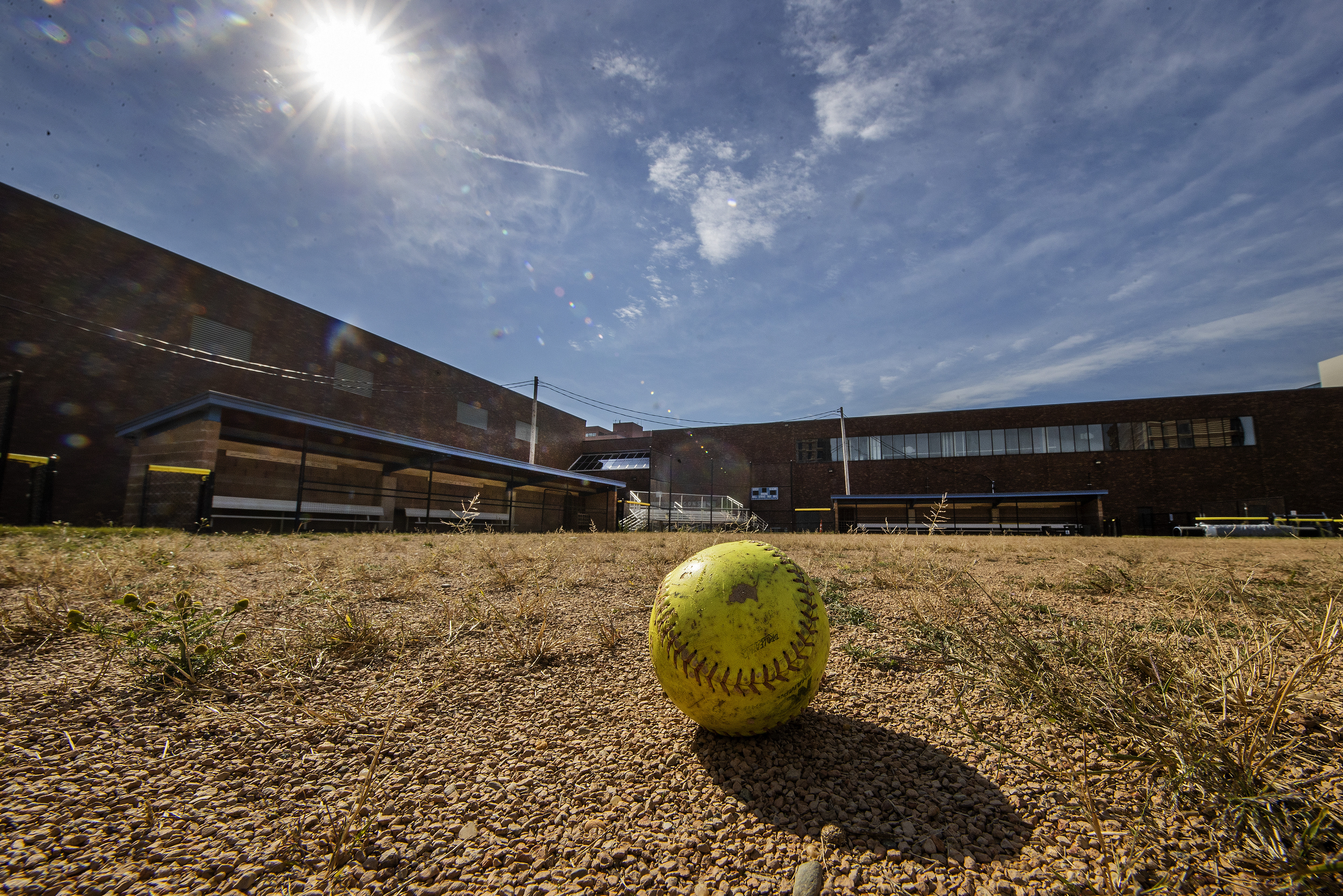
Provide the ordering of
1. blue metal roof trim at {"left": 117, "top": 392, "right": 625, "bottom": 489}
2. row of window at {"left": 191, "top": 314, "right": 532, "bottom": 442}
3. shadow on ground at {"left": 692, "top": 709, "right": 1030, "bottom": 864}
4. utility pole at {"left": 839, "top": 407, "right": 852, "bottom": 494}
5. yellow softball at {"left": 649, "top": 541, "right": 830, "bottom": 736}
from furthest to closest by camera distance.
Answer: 1. utility pole at {"left": 839, "top": 407, "right": 852, "bottom": 494}
2. row of window at {"left": 191, "top": 314, "right": 532, "bottom": 442}
3. blue metal roof trim at {"left": 117, "top": 392, "right": 625, "bottom": 489}
4. yellow softball at {"left": 649, "top": 541, "right": 830, "bottom": 736}
5. shadow on ground at {"left": 692, "top": 709, "right": 1030, "bottom": 864}

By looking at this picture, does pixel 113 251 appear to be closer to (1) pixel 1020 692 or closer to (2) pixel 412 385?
(2) pixel 412 385

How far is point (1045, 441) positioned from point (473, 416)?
37.6m

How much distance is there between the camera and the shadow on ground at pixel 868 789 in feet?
5.69

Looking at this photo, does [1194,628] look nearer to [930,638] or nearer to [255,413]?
[930,638]

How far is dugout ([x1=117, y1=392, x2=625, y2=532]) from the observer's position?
14.2 metres

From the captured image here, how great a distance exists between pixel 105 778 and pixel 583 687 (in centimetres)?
188

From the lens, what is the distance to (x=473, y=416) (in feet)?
109

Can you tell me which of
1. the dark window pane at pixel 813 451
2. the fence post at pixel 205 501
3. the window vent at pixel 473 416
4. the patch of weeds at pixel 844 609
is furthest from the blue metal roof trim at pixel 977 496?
the fence post at pixel 205 501

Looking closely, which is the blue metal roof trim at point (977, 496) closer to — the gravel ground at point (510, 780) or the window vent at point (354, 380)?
the window vent at point (354, 380)

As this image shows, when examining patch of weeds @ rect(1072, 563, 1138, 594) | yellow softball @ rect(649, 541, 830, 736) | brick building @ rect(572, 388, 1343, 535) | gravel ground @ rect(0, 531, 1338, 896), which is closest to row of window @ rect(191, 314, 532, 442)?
brick building @ rect(572, 388, 1343, 535)

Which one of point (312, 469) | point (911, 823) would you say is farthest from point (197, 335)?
point (911, 823)

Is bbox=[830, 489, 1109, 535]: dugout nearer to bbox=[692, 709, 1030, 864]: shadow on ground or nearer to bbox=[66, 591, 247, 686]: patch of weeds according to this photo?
bbox=[692, 709, 1030, 864]: shadow on ground

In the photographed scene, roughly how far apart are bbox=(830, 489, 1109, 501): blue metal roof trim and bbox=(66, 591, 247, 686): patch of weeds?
31071 millimetres

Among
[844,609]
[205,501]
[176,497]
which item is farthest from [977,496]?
[176,497]
